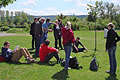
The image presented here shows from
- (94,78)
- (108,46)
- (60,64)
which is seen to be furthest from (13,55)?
(108,46)

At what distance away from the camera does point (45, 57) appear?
7.00 meters

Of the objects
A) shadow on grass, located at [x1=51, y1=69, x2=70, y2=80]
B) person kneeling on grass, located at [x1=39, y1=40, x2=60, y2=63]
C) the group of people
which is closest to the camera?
shadow on grass, located at [x1=51, y1=69, x2=70, y2=80]

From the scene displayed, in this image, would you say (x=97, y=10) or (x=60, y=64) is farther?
(x=97, y=10)

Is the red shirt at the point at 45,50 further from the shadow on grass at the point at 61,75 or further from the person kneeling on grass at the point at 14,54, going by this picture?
the shadow on grass at the point at 61,75

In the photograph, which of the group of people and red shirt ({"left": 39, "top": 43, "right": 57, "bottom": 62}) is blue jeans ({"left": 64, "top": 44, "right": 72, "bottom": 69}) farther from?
red shirt ({"left": 39, "top": 43, "right": 57, "bottom": 62})

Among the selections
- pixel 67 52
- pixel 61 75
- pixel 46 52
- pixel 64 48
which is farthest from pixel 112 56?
pixel 46 52

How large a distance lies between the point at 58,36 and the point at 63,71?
458cm

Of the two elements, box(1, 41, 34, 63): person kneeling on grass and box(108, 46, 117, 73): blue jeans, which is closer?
box(108, 46, 117, 73): blue jeans

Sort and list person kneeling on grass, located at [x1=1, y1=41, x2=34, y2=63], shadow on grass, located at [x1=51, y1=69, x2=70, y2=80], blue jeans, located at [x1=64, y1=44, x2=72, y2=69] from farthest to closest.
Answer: person kneeling on grass, located at [x1=1, y1=41, x2=34, y2=63], blue jeans, located at [x1=64, y1=44, x2=72, y2=69], shadow on grass, located at [x1=51, y1=69, x2=70, y2=80]

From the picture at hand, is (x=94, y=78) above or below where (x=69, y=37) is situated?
below

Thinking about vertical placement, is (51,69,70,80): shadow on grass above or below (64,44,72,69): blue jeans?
below

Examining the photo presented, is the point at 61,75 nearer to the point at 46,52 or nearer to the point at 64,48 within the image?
the point at 64,48

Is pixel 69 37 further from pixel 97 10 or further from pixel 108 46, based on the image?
pixel 97 10

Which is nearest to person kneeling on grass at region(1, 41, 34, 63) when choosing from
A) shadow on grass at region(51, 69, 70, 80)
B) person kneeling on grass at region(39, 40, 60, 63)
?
person kneeling on grass at region(39, 40, 60, 63)
